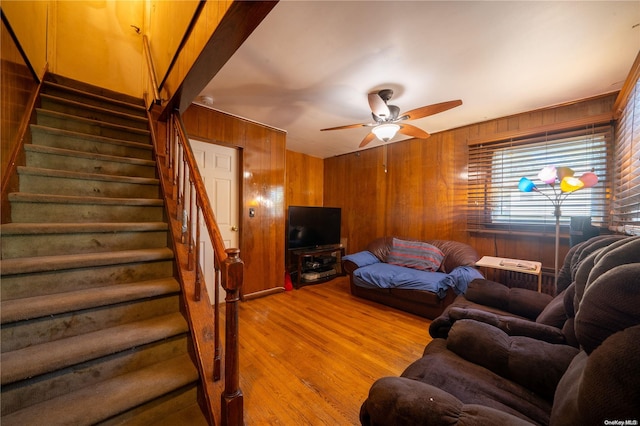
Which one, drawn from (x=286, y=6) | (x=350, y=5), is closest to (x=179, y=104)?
A: (x=286, y=6)

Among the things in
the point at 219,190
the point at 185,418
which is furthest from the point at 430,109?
the point at 185,418

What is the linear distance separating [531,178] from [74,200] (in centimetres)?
444

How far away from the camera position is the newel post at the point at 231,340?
3.55ft

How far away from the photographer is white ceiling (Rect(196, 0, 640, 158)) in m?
1.50

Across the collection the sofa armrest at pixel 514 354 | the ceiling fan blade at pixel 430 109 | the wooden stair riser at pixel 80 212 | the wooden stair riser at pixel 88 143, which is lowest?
the sofa armrest at pixel 514 354

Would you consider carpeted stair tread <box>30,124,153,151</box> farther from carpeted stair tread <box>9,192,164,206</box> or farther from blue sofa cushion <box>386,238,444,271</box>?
blue sofa cushion <box>386,238,444,271</box>

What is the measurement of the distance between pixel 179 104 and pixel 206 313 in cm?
184

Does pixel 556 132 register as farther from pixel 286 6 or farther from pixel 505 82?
pixel 286 6

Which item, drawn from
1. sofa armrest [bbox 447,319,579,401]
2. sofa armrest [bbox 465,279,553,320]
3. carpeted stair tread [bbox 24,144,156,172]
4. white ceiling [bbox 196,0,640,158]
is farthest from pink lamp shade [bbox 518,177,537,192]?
carpeted stair tread [bbox 24,144,156,172]

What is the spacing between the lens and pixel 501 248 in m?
3.07

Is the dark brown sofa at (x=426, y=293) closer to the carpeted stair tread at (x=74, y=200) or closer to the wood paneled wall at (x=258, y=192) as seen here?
the wood paneled wall at (x=258, y=192)

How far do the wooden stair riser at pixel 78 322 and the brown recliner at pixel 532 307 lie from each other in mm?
1811

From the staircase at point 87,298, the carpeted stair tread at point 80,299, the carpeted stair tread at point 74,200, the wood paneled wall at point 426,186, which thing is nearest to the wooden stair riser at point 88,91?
the staircase at point 87,298

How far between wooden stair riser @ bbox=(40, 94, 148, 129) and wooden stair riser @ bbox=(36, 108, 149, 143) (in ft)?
0.63
